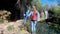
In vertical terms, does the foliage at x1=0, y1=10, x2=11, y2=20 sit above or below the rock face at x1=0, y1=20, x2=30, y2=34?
above

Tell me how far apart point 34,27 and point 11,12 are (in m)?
1.55

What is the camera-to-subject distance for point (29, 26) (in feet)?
19.6

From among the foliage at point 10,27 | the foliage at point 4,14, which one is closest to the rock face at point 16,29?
the foliage at point 10,27

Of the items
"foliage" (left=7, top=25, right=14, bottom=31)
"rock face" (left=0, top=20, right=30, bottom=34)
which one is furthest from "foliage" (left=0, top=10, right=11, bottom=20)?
"foliage" (left=7, top=25, right=14, bottom=31)

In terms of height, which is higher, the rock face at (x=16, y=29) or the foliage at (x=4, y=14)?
the foliage at (x=4, y=14)

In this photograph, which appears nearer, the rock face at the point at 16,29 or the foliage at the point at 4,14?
the rock face at the point at 16,29

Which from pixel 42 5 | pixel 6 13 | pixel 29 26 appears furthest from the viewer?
pixel 6 13

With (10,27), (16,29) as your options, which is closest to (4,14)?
(10,27)

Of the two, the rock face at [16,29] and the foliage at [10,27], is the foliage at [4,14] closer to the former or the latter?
the rock face at [16,29]

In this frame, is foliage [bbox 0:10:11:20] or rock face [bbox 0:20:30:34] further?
foliage [bbox 0:10:11:20]

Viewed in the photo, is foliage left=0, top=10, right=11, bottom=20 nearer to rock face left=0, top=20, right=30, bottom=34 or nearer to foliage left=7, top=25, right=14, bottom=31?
rock face left=0, top=20, right=30, bottom=34

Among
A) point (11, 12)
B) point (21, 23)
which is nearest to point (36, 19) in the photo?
point (21, 23)

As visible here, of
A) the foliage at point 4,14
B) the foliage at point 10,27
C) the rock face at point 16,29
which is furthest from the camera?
the foliage at point 4,14

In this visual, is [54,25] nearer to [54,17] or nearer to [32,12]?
[54,17]
